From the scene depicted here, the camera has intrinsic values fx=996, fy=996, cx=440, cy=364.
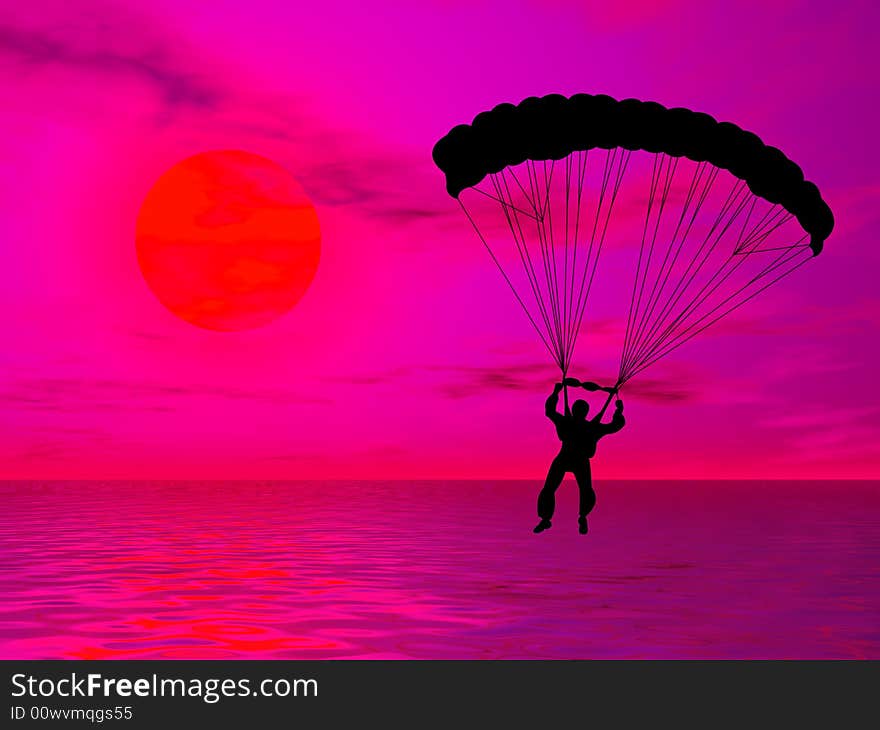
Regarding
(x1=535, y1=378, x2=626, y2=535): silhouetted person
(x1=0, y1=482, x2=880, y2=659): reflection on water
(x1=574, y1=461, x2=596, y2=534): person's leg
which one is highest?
(x1=535, y1=378, x2=626, y2=535): silhouetted person

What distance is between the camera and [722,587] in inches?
1329

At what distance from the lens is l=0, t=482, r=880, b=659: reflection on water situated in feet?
75.5

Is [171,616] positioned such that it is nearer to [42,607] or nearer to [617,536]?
[42,607]

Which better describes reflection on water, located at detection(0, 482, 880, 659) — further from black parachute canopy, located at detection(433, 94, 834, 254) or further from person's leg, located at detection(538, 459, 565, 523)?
black parachute canopy, located at detection(433, 94, 834, 254)

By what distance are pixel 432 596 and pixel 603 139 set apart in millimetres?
16360

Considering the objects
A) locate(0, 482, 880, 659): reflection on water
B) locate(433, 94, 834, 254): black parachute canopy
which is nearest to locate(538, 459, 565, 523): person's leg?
locate(0, 482, 880, 659): reflection on water

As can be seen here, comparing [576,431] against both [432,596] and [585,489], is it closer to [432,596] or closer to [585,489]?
[585,489]

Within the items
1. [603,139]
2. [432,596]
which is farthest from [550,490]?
[432,596]

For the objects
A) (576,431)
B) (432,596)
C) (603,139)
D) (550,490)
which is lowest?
(432,596)

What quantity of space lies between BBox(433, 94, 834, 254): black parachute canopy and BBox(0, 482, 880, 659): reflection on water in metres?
10.6

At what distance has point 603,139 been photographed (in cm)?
1923

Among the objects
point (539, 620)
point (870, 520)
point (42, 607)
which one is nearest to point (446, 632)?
point (539, 620)

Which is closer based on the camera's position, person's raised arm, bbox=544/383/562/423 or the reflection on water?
person's raised arm, bbox=544/383/562/423

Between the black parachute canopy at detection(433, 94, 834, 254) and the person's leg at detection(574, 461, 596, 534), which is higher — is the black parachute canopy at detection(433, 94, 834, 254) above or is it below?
above
